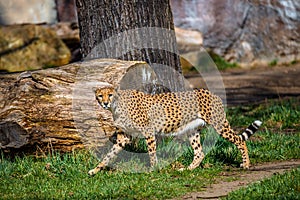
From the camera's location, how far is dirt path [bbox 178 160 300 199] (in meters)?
5.23

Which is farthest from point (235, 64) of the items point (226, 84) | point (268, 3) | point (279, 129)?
point (279, 129)

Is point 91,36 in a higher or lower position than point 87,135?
higher

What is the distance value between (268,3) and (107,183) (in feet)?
33.7

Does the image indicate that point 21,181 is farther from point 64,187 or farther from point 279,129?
point 279,129

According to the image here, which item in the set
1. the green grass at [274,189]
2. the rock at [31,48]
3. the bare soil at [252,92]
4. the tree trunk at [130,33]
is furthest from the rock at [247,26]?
the green grass at [274,189]

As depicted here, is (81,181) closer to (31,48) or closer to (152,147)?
(152,147)

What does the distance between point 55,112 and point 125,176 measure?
0.96m

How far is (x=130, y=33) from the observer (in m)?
6.97

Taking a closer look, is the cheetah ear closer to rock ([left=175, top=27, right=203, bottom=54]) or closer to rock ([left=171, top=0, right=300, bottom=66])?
rock ([left=175, top=27, right=203, bottom=54])

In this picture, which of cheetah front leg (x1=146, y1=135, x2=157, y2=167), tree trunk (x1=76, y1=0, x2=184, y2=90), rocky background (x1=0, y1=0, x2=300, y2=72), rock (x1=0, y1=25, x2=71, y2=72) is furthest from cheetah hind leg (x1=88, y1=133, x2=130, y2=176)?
rocky background (x1=0, y1=0, x2=300, y2=72)

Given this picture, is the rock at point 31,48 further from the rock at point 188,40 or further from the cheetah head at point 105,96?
the cheetah head at point 105,96

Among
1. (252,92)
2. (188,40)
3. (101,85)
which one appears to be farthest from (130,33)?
(188,40)

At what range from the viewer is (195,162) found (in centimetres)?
624

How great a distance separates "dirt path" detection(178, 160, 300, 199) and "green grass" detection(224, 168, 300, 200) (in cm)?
18
